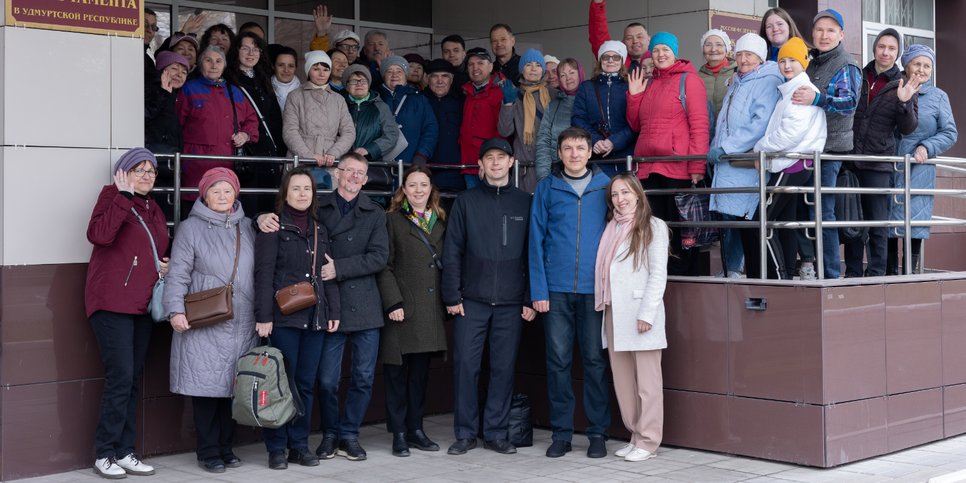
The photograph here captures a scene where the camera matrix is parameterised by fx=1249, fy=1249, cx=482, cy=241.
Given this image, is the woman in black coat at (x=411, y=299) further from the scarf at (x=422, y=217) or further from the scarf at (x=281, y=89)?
the scarf at (x=281, y=89)

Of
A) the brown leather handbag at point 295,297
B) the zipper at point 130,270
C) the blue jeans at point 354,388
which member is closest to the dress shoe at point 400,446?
the blue jeans at point 354,388

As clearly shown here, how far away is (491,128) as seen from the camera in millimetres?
10445

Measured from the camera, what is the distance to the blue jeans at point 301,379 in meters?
8.18

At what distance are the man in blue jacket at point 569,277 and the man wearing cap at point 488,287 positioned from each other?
0.17 meters

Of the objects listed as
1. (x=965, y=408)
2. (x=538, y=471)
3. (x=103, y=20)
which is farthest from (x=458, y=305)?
(x=965, y=408)

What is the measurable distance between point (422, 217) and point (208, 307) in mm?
1744

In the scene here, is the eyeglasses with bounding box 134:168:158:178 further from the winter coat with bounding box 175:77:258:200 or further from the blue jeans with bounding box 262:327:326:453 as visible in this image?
the blue jeans with bounding box 262:327:326:453

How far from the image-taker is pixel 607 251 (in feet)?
27.6

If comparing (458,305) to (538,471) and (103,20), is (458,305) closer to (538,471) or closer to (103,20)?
(538,471)

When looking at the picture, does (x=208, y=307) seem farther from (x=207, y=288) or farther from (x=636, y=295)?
(x=636, y=295)

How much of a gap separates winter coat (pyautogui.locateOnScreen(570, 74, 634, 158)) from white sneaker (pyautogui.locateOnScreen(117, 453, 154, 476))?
3907 mm

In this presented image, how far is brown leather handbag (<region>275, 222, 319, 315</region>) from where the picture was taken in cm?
791

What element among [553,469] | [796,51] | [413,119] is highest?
[796,51]

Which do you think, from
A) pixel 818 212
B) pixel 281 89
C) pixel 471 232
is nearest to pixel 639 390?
pixel 471 232
